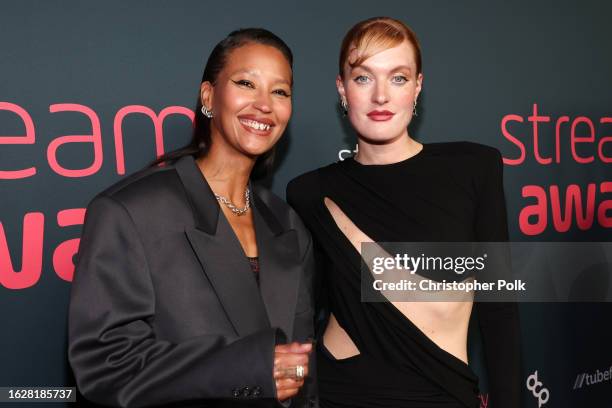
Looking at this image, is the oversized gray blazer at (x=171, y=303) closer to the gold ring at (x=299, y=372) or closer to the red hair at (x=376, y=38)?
the gold ring at (x=299, y=372)

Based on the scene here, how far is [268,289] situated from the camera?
4.46 feet

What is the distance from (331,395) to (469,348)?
0.88 m

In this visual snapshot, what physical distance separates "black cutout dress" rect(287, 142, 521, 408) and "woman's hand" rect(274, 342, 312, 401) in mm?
347

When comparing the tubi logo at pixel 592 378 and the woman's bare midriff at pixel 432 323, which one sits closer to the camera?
the woman's bare midriff at pixel 432 323

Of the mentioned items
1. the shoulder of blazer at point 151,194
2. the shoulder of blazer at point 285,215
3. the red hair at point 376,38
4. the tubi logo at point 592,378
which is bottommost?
the tubi logo at point 592,378

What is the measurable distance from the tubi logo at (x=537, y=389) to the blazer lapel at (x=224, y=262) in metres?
1.48

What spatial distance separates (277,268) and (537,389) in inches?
58.6

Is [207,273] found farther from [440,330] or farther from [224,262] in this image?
[440,330]

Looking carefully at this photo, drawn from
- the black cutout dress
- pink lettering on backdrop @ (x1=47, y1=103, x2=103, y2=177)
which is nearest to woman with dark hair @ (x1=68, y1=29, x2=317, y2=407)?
the black cutout dress

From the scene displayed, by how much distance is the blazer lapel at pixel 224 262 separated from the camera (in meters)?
1.27

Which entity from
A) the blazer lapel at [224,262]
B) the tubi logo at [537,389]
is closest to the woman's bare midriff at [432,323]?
the blazer lapel at [224,262]

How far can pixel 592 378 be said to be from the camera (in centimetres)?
252

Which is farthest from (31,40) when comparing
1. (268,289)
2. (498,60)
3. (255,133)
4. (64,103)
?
(498,60)

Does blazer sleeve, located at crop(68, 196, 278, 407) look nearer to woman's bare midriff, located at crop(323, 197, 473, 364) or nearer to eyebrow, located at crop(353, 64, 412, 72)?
woman's bare midriff, located at crop(323, 197, 473, 364)
